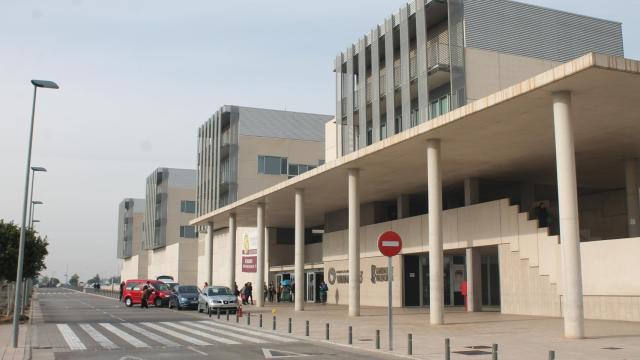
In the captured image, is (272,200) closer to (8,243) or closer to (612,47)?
(8,243)

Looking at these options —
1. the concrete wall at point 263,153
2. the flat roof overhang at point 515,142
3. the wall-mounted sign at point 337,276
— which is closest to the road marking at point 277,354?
the flat roof overhang at point 515,142

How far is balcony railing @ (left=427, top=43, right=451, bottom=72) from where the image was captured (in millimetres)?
34281

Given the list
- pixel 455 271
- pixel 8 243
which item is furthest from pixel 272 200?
pixel 8 243

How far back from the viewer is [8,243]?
2708 cm

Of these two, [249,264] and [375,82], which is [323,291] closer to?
[249,264]

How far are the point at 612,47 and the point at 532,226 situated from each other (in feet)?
54.9

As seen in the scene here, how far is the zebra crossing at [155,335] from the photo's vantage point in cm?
1806

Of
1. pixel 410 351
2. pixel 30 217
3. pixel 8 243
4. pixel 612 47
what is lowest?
pixel 410 351

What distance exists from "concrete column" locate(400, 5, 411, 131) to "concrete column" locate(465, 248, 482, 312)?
872cm

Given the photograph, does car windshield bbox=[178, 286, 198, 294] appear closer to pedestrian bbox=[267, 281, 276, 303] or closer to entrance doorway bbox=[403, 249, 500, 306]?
entrance doorway bbox=[403, 249, 500, 306]

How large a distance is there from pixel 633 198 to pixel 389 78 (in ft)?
52.5

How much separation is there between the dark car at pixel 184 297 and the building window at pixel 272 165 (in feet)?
94.1

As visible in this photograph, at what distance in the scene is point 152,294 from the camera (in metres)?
41.9

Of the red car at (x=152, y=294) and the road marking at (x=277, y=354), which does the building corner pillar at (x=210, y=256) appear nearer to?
the red car at (x=152, y=294)
